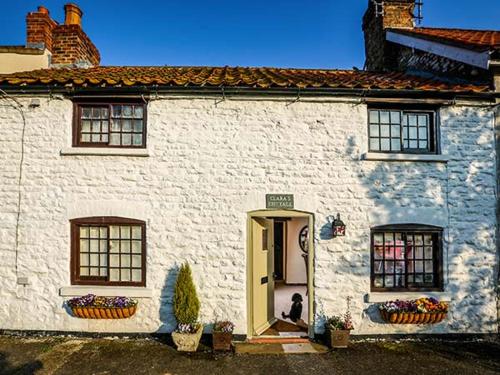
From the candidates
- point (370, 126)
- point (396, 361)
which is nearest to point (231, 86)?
point (370, 126)

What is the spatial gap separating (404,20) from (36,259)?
12132 mm

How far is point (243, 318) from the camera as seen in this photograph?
688 centimetres

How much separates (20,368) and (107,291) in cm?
177

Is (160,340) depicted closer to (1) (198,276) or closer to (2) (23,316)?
(1) (198,276)

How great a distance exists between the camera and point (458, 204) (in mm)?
7141

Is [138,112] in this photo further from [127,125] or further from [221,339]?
[221,339]

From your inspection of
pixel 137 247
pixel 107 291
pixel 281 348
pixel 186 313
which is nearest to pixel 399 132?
pixel 281 348

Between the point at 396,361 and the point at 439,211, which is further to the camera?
the point at 439,211

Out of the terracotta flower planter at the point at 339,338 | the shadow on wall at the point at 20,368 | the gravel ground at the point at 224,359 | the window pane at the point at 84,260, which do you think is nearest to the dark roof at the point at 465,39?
the gravel ground at the point at 224,359

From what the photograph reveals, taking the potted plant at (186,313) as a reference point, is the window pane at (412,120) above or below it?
above

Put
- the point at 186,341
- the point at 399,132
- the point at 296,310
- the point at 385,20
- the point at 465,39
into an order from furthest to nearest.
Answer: the point at 385,20, the point at 465,39, the point at 296,310, the point at 399,132, the point at 186,341

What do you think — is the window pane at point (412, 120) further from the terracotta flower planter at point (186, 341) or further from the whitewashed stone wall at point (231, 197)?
the terracotta flower planter at point (186, 341)

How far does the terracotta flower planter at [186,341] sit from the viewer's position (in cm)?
635

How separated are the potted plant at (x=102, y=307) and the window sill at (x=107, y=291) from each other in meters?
0.10
